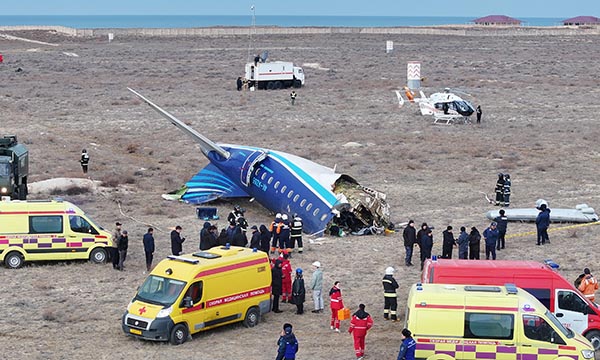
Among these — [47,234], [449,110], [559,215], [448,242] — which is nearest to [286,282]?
[448,242]

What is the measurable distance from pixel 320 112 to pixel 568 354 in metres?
42.0

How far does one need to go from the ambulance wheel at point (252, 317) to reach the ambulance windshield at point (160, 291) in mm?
1897

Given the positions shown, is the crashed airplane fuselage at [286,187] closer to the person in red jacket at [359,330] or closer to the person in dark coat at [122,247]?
the person in dark coat at [122,247]

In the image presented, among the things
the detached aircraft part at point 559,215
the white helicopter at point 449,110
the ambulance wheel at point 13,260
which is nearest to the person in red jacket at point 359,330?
the ambulance wheel at point 13,260

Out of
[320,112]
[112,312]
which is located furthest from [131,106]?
[112,312]

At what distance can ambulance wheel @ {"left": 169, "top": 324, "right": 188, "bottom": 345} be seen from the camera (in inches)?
761

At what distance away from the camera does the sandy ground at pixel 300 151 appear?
2103cm

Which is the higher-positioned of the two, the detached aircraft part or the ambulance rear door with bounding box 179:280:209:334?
the detached aircraft part

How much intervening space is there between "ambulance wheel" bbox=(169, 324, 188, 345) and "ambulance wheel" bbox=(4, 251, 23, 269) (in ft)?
24.6

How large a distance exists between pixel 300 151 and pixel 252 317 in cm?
2455

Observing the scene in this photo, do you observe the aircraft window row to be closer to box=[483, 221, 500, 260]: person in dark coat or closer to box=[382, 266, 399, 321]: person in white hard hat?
box=[483, 221, 500, 260]: person in dark coat

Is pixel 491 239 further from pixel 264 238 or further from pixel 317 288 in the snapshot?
pixel 317 288

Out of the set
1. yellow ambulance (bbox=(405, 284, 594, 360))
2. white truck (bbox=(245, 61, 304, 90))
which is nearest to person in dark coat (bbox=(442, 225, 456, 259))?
yellow ambulance (bbox=(405, 284, 594, 360))

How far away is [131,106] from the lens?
60.8 m
